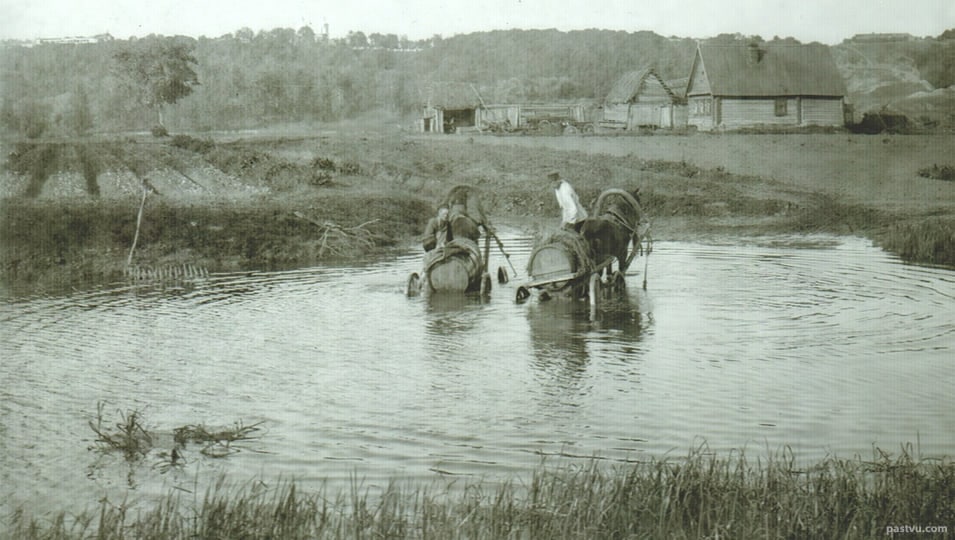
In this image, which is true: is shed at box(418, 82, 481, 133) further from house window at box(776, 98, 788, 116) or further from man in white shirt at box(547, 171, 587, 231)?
man in white shirt at box(547, 171, 587, 231)

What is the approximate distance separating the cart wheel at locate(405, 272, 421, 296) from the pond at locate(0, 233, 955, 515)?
563mm

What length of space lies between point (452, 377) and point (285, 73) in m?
57.6

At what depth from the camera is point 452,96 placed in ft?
202

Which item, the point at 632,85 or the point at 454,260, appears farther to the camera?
the point at 632,85

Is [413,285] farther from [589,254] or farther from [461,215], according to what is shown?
[589,254]

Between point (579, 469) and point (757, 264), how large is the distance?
14.4 meters

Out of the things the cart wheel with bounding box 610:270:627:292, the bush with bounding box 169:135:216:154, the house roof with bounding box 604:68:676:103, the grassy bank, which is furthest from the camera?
the house roof with bounding box 604:68:676:103

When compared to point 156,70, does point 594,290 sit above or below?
below

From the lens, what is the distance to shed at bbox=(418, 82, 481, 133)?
6125 centimetres

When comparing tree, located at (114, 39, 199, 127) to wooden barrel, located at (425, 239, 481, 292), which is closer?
wooden barrel, located at (425, 239, 481, 292)

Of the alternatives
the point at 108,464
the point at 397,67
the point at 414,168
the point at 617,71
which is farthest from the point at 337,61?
the point at 108,464

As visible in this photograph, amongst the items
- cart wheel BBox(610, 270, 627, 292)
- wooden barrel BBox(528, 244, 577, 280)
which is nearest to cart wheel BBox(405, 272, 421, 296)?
wooden barrel BBox(528, 244, 577, 280)

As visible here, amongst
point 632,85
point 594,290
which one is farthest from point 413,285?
point 632,85

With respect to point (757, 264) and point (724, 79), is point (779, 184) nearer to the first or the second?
point (757, 264)
